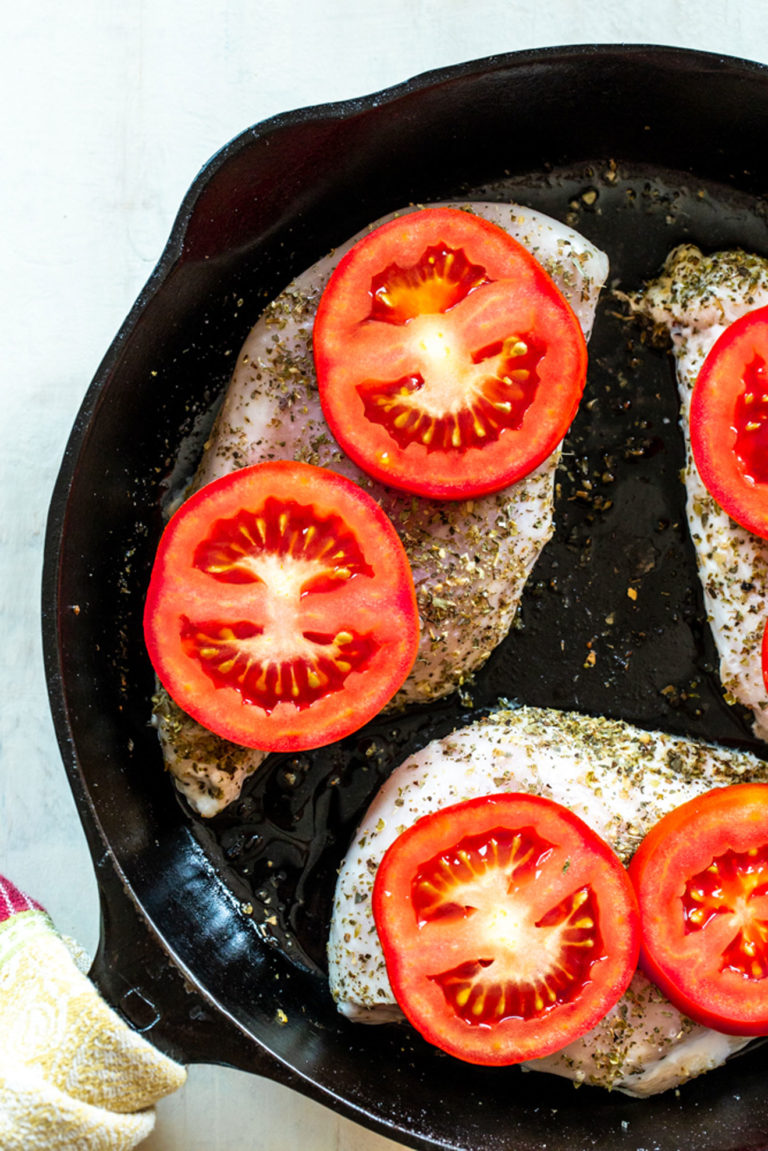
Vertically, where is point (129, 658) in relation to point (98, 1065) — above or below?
above

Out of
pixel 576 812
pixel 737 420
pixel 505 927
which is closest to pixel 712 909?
pixel 576 812

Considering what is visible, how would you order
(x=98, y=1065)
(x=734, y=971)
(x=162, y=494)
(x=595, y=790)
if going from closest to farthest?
1. (x=98, y=1065)
2. (x=734, y=971)
3. (x=595, y=790)
4. (x=162, y=494)

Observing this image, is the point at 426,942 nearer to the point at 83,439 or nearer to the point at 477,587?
the point at 477,587

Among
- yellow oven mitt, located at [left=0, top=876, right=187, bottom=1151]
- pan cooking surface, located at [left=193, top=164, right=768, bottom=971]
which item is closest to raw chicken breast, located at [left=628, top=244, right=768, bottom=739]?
pan cooking surface, located at [left=193, top=164, right=768, bottom=971]

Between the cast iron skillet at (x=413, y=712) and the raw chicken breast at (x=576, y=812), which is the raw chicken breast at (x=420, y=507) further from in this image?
the raw chicken breast at (x=576, y=812)

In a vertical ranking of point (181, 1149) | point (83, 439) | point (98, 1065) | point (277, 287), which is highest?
point (277, 287)

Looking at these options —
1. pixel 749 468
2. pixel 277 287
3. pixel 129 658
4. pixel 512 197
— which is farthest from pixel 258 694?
pixel 512 197

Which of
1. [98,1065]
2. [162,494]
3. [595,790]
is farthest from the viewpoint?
[162,494]

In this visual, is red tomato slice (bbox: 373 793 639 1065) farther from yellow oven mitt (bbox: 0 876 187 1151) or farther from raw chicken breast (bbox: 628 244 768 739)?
raw chicken breast (bbox: 628 244 768 739)
